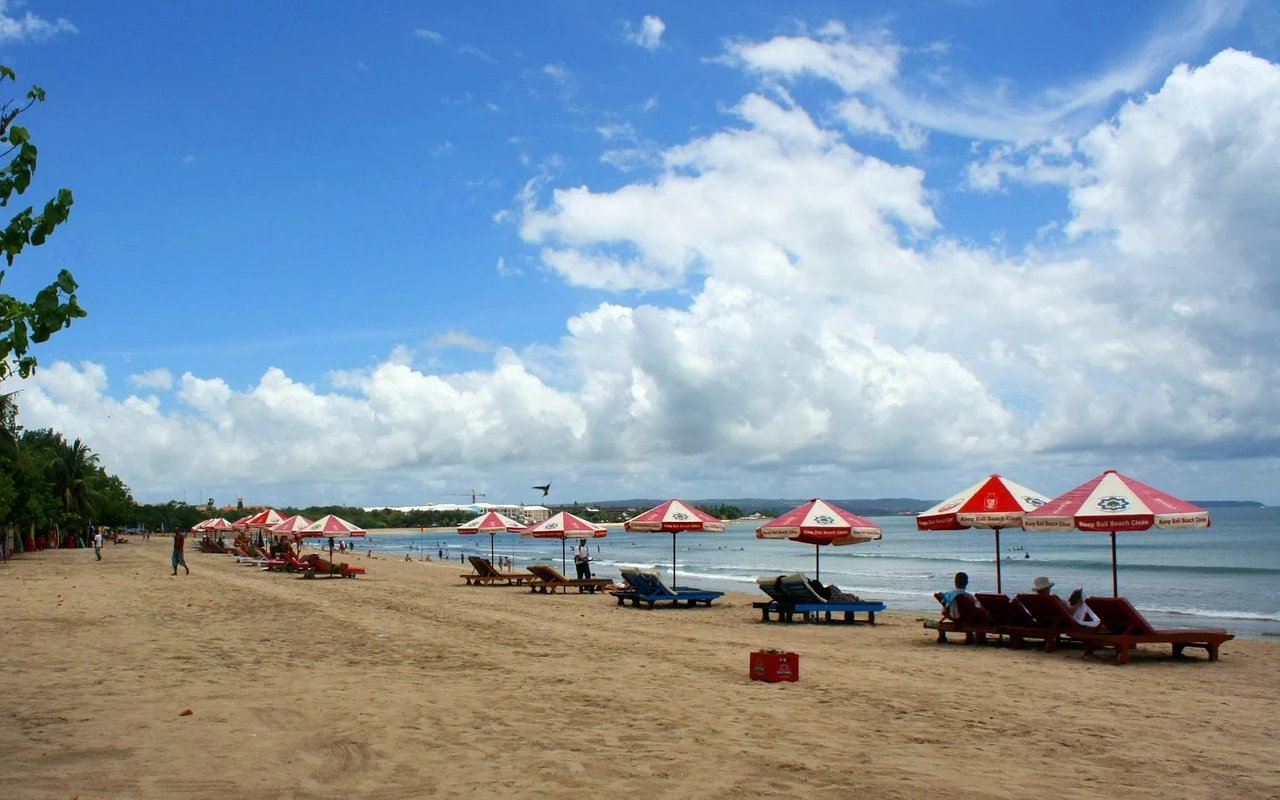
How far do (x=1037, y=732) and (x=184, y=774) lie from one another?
6142 mm

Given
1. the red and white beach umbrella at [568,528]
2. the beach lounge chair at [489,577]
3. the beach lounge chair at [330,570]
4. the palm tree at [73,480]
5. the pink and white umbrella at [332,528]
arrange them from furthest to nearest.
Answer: the palm tree at [73,480] < the pink and white umbrella at [332,528] < the beach lounge chair at [330,570] < the beach lounge chair at [489,577] < the red and white beach umbrella at [568,528]

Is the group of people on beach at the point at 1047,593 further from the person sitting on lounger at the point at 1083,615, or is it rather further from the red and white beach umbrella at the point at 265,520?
the red and white beach umbrella at the point at 265,520

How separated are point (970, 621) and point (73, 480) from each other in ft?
233

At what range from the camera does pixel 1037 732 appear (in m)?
7.81

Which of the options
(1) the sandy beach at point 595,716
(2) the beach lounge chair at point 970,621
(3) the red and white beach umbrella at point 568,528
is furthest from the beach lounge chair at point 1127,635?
(3) the red and white beach umbrella at point 568,528

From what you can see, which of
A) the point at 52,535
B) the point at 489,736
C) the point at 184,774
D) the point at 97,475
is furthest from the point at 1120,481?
the point at 97,475

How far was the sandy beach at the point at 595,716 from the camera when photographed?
19.8ft

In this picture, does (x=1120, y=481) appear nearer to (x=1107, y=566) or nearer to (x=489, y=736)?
(x=489, y=736)

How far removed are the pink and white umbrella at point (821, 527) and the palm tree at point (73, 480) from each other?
61.6 meters

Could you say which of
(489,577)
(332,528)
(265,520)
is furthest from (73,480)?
(489,577)

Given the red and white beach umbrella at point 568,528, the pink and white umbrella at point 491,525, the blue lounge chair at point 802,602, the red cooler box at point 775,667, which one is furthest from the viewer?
the pink and white umbrella at point 491,525

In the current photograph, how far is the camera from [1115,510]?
41.9ft

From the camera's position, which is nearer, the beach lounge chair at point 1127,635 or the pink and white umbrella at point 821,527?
the beach lounge chair at point 1127,635

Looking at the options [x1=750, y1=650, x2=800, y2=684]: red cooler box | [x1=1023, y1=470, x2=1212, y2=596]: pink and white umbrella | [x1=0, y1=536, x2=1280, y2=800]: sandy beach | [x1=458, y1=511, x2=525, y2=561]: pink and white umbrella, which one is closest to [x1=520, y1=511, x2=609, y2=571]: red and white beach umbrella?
[x1=458, y1=511, x2=525, y2=561]: pink and white umbrella
